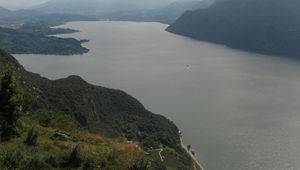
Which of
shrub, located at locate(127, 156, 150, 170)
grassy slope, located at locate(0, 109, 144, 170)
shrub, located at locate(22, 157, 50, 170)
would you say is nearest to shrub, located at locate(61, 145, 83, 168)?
grassy slope, located at locate(0, 109, 144, 170)

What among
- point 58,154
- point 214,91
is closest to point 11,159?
point 58,154

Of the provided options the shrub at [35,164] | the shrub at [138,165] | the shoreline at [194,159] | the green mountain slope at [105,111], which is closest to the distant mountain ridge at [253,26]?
the green mountain slope at [105,111]

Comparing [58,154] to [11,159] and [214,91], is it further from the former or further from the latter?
[214,91]

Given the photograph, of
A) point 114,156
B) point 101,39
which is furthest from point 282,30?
point 114,156

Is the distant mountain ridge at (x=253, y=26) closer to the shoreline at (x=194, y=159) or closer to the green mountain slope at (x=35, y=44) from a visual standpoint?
the green mountain slope at (x=35, y=44)

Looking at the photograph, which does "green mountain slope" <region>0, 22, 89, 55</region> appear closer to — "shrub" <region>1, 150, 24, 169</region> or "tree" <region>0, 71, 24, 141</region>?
"tree" <region>0, 71, 24, 141</region>
